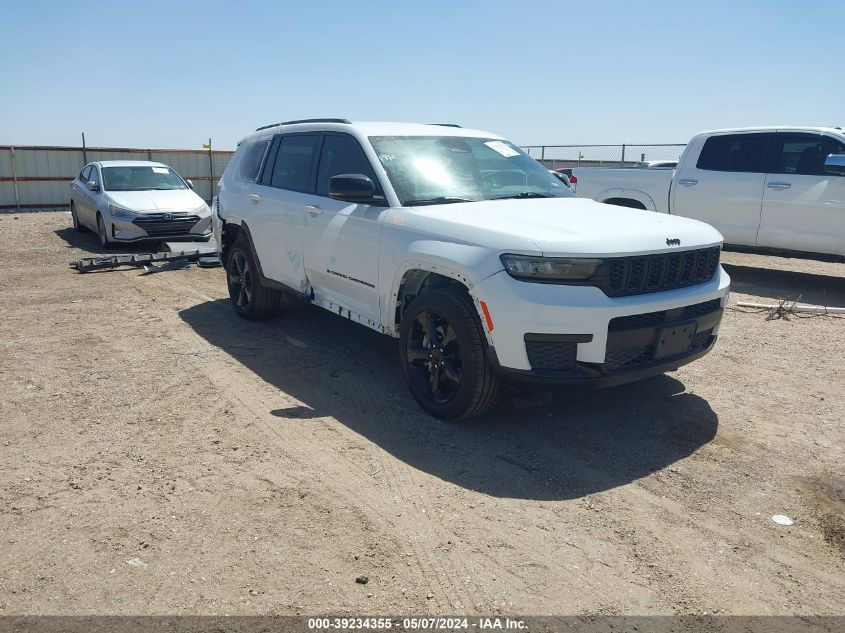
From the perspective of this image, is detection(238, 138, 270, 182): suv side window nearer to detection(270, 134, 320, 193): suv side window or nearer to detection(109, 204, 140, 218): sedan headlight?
detection(270, 134, 320, 193): suv side window

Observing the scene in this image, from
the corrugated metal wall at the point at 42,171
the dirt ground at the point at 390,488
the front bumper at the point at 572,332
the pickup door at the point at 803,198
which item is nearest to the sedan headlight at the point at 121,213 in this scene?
the dirt ground at the point at 390,488

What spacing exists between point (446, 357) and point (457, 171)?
62.7 inches

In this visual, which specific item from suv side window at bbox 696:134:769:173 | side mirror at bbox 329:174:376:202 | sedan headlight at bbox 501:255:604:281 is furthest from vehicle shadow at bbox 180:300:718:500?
suv side window at bbox 696:134:769:173

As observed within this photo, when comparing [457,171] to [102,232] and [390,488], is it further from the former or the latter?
[102,232]

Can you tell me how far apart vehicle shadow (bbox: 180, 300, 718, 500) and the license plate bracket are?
0.55m

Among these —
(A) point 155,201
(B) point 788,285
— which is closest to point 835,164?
(B) point 788,285

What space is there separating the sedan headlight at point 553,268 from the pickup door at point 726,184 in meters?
6.66

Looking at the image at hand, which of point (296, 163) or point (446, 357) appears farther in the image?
point (296, 163)

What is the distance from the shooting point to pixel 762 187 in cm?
955

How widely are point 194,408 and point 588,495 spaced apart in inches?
108

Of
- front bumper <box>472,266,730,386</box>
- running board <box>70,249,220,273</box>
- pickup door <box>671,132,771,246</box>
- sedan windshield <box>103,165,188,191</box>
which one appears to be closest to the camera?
front bumper <box>472,266,730,386</box>

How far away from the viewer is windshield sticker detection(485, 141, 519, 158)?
5934mm

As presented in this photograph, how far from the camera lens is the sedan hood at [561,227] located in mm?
4094

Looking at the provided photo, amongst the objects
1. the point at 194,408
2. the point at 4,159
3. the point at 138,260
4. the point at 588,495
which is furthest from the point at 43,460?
the point at 4,159
